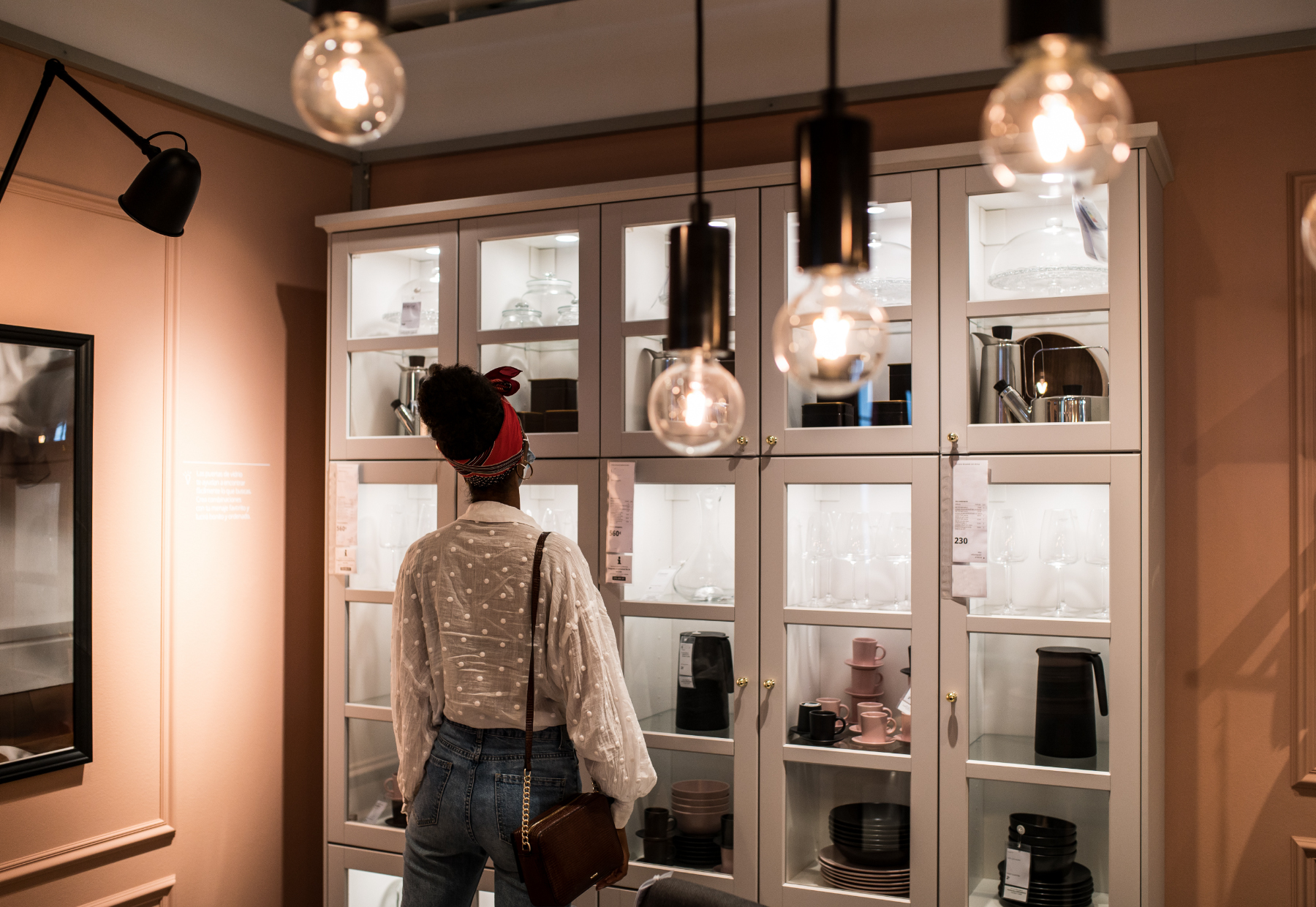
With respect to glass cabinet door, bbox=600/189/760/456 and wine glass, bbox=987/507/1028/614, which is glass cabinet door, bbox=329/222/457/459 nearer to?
glass cabinet door, bbox=600/189/760/456

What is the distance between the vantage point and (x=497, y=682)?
75.7 inches

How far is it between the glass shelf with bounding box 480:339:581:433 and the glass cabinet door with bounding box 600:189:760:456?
0.42ft

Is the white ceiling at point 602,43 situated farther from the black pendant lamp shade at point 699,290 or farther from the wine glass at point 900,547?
the black pendant lamp shade at point 699,290

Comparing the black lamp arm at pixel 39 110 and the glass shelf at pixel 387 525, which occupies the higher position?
the black lamp arm at pixel 39 110

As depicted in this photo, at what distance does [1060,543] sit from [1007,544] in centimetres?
11

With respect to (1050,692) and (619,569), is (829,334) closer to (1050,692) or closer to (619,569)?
(1050,692)

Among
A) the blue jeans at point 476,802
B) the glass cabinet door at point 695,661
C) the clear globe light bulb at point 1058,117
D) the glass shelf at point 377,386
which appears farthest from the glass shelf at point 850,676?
the clear globe light bulb at point 1058,117

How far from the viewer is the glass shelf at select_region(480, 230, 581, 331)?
2.78 metres

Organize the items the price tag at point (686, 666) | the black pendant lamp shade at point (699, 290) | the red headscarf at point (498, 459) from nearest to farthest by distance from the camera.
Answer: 1. the black pendant lamp shade at point (699, 290)
2. the red headscarf at point (498, 459)
3. the price tag at point (686, 666)

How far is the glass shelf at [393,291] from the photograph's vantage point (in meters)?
2.94

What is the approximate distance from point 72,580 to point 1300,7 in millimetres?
3220

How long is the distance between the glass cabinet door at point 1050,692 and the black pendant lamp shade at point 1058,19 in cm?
173

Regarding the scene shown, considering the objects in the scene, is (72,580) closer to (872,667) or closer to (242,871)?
(242,871)

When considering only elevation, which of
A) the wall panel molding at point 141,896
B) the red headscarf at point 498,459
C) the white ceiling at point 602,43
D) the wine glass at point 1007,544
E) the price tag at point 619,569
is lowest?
the wall panel molding at point 141,896
